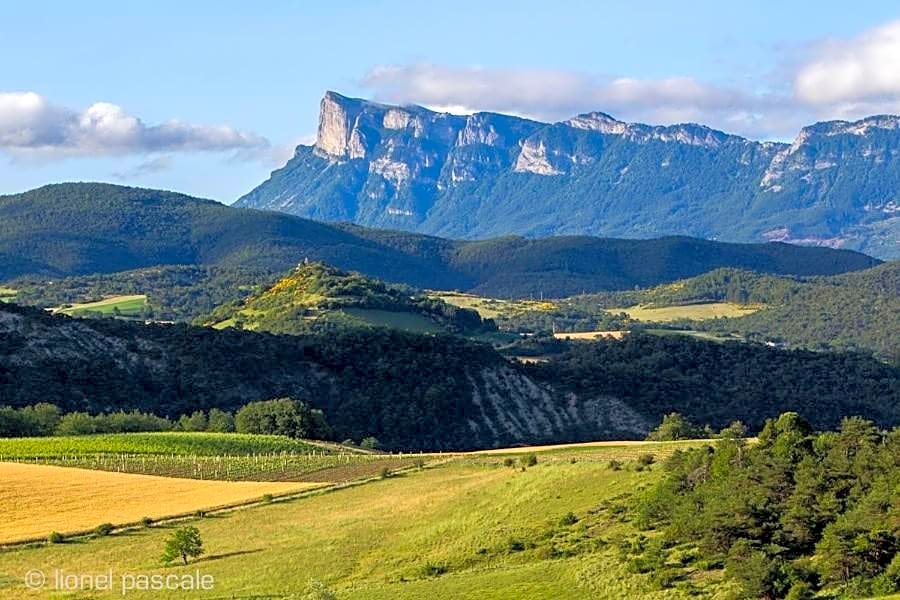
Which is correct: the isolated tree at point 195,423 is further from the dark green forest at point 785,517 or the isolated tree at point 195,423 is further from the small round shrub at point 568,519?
the dark green forest at point 785,517

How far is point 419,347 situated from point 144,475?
92563mm

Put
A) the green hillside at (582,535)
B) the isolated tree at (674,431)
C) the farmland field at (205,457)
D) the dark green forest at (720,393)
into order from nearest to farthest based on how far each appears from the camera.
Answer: the green hillside at (582,535) < the farmland field at (205,457) < the isolated tree at (674,431) < the dark green forest at (720,393)

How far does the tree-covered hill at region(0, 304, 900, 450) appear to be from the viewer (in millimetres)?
154750

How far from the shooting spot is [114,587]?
6197 cm

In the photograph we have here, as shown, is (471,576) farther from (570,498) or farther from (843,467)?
(843,467)

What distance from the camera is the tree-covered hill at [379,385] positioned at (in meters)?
155

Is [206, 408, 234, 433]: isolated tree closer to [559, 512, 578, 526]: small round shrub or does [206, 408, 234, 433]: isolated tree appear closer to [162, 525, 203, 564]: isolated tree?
[162, 525, 203, 564]: isolated tree

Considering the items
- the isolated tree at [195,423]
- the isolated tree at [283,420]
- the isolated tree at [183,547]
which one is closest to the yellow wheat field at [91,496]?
the isolated tree at [183,547]

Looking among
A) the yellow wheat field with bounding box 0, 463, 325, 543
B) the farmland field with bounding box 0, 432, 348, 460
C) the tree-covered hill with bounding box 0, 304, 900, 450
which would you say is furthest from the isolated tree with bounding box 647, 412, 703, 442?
the yellow wheat field with bounding box 0, 463, 325, 543

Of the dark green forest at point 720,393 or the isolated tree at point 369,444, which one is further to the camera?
the dark green forest at point 720,393

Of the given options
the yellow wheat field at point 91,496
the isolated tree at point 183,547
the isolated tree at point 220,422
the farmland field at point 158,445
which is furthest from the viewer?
the isolated tree at point 220,422

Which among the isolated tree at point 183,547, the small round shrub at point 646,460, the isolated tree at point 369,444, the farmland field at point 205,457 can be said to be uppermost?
the small round shrub at point 646,460

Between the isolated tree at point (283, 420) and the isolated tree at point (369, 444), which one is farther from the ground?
the isolated tree at point (283, 420)

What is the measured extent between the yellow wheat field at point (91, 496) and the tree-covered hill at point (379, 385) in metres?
57.9
